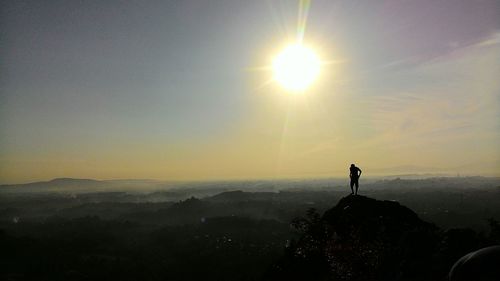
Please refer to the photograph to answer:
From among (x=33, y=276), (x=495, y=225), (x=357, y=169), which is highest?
(x=357, y=169)

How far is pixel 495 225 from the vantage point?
15.6m

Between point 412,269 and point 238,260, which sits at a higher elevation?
point 412,269

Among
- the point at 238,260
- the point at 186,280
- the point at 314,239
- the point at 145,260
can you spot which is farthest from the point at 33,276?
the point at 314,239

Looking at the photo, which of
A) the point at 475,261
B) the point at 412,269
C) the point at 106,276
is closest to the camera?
the point at 475,261

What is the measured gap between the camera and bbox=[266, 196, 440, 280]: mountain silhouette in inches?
574


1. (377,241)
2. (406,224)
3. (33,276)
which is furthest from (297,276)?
(33,276)

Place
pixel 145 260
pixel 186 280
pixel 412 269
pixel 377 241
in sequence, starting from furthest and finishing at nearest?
pixel 145 260, pixel 186 280, pixel 377 241, pixel 412 269

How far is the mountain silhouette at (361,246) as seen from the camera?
47.8ft

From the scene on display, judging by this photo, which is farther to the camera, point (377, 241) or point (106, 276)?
point (106, 276)

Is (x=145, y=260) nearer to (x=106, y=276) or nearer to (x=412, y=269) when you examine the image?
(x=106, y=276)

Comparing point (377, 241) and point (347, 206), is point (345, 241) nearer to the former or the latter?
point (377, 241)

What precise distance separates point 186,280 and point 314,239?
148068 mm

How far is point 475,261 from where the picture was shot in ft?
30.8

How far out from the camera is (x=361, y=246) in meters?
17.5
